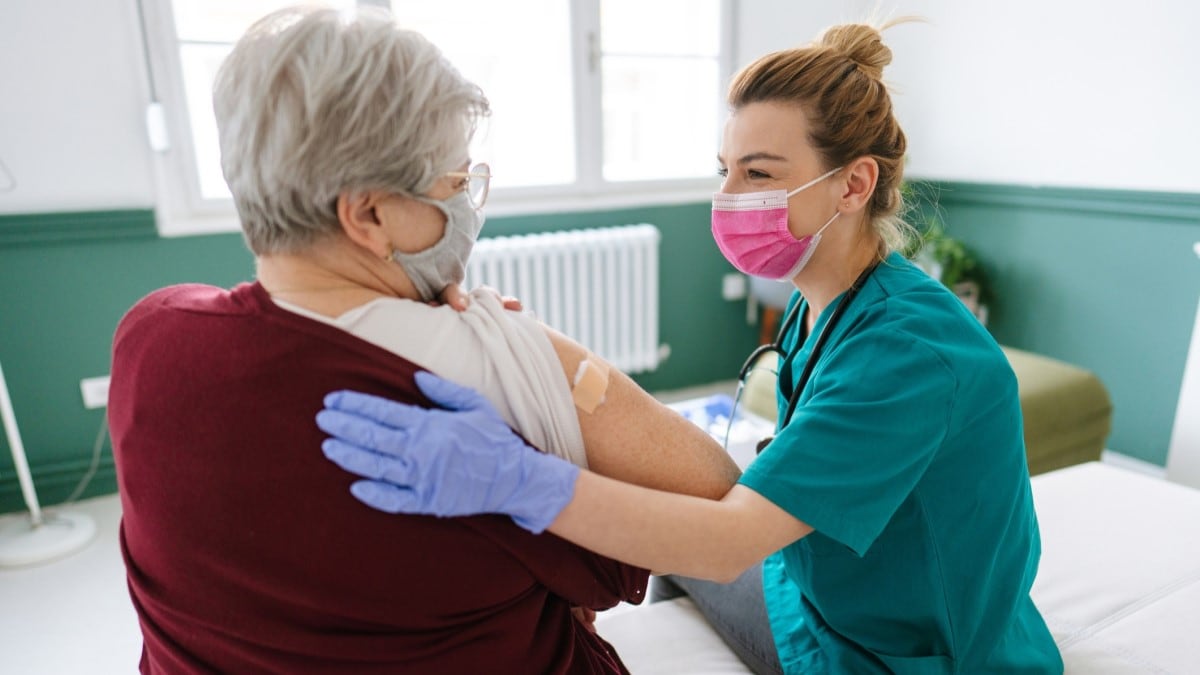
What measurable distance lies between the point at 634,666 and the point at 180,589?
29.3 inches

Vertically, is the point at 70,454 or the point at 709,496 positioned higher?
the point at 709,496

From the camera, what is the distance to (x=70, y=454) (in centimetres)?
263

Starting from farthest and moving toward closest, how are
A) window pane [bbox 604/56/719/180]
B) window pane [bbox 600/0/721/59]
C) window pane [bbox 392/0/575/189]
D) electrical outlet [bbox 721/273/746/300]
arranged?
electrical outlet [bbox 721/273/746/300]
window pane [bbox 604/56/719/180]
window pane [bbox 600/0/721/59]
window pane [bbox 392/0/575/189]

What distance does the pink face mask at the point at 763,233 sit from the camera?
1.14m

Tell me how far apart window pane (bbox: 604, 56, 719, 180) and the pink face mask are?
2.38 meters

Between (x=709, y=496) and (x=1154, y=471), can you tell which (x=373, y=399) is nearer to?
(x=709, y=496)

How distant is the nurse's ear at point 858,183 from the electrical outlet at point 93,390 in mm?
2621

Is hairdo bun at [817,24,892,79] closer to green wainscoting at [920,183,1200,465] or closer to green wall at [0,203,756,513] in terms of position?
green wainscoting at [920,183,1200,465]

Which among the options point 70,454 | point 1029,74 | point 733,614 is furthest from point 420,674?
point 1029,74

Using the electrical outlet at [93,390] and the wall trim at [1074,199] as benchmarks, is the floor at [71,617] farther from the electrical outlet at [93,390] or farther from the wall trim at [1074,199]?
the wall trim at [1074,199]

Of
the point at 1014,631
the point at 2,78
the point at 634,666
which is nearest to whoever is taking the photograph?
the point at 1014,631

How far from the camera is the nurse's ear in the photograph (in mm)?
1103

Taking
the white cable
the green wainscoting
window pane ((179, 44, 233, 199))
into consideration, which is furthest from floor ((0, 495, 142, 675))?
the green wainscoting

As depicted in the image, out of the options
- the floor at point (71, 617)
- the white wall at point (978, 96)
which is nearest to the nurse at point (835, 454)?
the white wall at point (978, 96)
